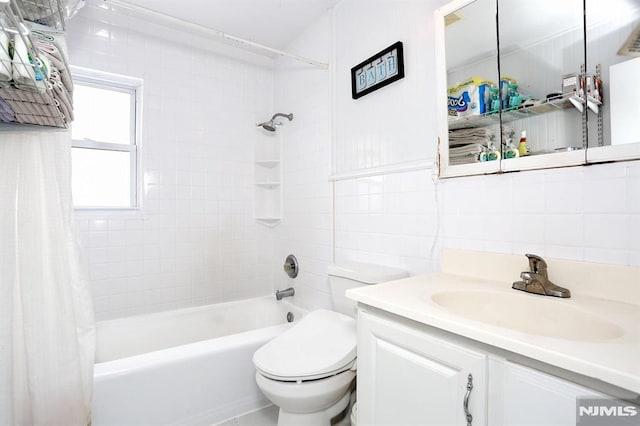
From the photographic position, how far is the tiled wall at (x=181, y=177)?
2037 millimetres

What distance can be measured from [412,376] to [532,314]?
0.43 metres

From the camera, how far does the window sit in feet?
6.81

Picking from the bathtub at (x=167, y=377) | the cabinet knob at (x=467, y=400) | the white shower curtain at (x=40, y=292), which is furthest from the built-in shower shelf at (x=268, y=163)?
the cabinet knob at (x=467, y=400)

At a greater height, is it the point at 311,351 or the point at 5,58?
the point at 5,58

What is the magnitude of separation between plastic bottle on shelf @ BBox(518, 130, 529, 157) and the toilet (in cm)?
71

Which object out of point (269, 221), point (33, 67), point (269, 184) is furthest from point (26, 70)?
point (269, 221)

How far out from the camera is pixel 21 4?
90 cm

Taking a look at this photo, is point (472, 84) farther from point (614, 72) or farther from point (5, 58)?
point (5, 58)

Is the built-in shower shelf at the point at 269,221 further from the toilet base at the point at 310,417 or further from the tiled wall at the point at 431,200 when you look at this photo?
the toilet base at the point at 310,417

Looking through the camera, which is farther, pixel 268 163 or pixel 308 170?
pixel 268 163

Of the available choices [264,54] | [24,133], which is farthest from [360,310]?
[264,54]

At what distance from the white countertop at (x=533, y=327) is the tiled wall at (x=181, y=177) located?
1667mm

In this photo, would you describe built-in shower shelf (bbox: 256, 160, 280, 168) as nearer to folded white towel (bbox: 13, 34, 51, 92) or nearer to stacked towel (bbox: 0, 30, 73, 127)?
stacked towel (bbox: 0, 30, 73, 127)

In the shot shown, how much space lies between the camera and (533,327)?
0.96 m
